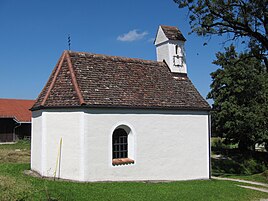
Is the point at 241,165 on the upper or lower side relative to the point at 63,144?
lower

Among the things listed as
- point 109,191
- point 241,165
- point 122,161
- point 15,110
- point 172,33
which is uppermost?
point 172,33

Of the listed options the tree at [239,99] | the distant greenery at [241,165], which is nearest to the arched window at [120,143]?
the distant greenery at [241,165]

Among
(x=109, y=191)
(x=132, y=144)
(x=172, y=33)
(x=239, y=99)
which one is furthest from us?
(x=239, y=99)

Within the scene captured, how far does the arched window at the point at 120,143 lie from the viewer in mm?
15646

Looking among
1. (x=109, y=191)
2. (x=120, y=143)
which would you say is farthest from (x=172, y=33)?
(x=109, y=191)

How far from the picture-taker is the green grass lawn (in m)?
9.66

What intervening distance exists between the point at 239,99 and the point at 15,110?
2916 cm

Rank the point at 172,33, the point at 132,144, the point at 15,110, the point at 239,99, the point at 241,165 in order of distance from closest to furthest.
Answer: the point at 132,144
the point at 172,33
the point at 241,165
the point at 239,99
the point at 15,110

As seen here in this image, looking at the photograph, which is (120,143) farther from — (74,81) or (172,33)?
(172,33)

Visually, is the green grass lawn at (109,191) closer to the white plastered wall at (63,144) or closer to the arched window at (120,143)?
the white plastered wall at (63,144)

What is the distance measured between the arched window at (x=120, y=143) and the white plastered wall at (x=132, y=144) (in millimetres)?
357

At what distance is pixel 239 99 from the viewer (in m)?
32.9

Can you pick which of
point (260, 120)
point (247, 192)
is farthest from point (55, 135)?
point (260, 120)

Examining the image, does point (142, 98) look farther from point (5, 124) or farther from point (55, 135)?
point (5, 124)
